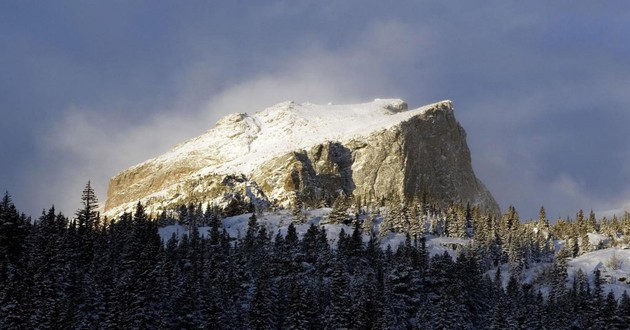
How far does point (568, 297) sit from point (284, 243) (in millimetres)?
65961

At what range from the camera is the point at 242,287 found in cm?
15538

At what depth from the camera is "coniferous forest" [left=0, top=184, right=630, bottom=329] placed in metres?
125

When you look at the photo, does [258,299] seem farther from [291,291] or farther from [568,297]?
[568,297]

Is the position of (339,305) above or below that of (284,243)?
below

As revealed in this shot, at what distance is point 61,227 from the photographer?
156m

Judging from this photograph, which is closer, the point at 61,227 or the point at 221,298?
the point at 221,298

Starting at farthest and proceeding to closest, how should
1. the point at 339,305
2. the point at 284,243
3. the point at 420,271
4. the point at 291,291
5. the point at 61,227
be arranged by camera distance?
the point at 284,243, the point at 420,271, the point at 61,227, the point at 291,291, the point at 339,305

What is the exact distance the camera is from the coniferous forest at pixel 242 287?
4926 inches

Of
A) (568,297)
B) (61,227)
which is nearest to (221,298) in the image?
(61,227)

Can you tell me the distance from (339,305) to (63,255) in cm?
4886

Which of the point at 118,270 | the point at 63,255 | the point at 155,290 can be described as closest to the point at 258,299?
the point at 155,290

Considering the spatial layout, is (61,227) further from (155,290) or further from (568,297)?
(568,297)

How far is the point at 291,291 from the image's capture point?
142750 mm

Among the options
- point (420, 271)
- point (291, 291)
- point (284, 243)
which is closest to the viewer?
point (291, 291)
